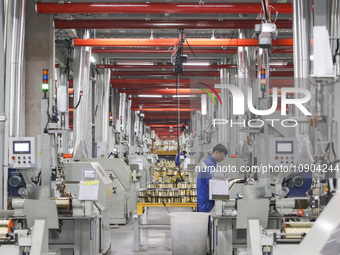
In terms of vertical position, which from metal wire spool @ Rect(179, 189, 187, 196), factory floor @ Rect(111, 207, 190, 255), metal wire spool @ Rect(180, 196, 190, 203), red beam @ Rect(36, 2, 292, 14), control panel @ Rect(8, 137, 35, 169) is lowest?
factory floor @ Rect(111, 207, 190, 255)

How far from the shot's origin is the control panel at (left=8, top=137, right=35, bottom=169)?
616 centimetres

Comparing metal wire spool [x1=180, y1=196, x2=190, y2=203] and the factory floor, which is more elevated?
metal wire spool [x1=180, y1=196, x2=190, y2=203]

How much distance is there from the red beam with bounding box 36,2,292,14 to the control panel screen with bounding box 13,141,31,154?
2493 mm

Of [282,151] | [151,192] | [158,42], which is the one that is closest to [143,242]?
[151,192]

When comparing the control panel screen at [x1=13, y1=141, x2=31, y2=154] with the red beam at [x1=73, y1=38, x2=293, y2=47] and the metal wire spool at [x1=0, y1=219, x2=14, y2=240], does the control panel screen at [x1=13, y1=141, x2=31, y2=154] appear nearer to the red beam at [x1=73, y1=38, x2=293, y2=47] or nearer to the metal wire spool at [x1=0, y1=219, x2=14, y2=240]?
the metal wire spool at [x1=0, y1=219, x2=14, y2=240]

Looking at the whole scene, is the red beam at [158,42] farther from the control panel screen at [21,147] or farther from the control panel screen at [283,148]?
the control panel screen at [283,148]

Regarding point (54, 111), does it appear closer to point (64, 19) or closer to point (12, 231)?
point (12, 231)

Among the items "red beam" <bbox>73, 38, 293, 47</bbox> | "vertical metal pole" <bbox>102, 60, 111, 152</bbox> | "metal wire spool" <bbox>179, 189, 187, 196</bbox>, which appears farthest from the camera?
"vertical metal pole" <bbox>102, 60, 111, 152</bbox>

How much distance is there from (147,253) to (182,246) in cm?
123

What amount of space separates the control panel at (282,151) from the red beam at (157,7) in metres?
2.54

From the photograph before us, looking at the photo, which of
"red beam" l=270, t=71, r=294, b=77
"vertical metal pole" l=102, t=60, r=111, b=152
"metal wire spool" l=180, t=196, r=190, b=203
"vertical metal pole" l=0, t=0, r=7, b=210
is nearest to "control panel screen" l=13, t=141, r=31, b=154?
"vertical metal pole" l=0, t=0, r=7, b=210

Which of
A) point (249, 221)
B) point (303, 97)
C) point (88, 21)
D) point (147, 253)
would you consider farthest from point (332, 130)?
point (88, 21)

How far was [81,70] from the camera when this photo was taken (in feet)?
32.9

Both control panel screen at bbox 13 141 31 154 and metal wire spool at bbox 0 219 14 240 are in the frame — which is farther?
control panel screen at bbox 13 141 31 154
